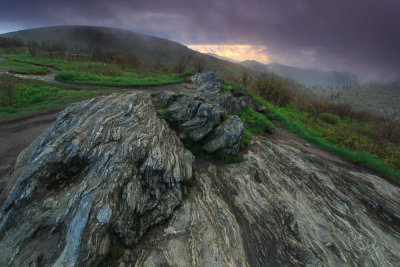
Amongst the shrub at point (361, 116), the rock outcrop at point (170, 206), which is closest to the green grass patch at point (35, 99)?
the rock outcrop at point (170, 206)

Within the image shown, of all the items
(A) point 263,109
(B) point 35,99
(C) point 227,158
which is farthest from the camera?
(A) point 263,109

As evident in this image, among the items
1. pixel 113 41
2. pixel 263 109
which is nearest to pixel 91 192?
pixel 263 109

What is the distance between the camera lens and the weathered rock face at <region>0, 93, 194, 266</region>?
13.4 ft

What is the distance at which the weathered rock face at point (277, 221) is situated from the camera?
15.7 ft

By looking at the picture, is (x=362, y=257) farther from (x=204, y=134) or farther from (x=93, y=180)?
(x=93, y=180)

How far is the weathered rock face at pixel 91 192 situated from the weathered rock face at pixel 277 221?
785 millimetres

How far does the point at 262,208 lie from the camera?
6367 mm

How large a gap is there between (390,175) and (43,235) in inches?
638

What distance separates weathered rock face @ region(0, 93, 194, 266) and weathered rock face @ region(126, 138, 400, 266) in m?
0.79

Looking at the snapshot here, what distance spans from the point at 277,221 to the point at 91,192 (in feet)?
19.2

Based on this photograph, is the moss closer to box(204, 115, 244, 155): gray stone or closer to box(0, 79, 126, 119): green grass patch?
box(204, 115, 244, 155): gray stone

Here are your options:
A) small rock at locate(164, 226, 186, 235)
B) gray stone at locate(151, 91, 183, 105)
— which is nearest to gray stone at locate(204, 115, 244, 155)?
gray stone at locate(151, 91, 183, 105)

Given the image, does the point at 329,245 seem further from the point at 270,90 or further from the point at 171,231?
the point at 270,90

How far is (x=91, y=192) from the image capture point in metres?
4.65
